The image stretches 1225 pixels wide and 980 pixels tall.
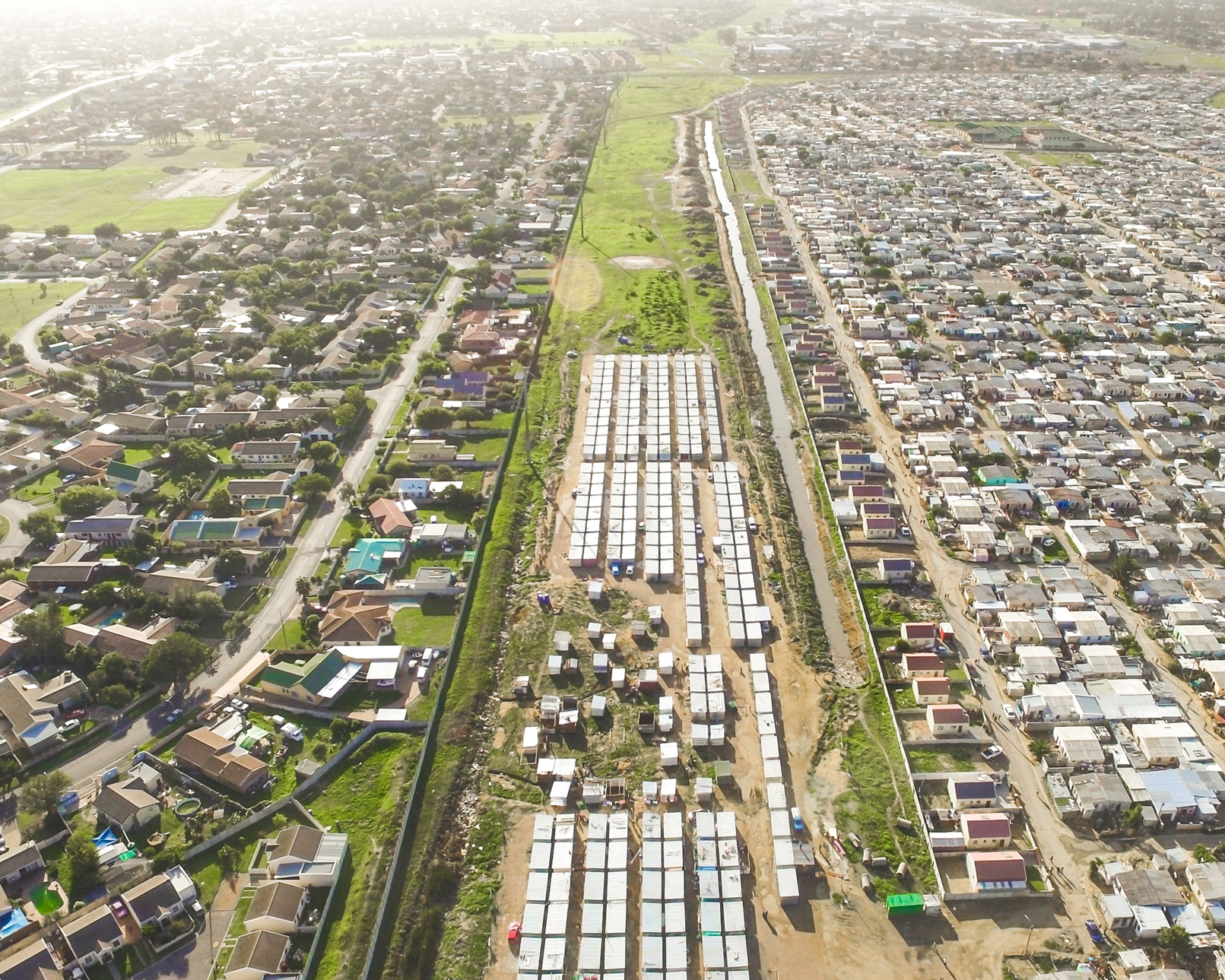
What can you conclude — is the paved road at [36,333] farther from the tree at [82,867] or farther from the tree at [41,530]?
the tree at [82,867]

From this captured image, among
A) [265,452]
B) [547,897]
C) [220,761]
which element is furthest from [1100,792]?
[265,452]

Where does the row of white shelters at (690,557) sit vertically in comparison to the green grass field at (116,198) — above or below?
above

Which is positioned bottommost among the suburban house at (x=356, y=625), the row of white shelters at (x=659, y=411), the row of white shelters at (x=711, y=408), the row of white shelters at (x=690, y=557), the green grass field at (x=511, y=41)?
the green grass field at (x=511, y=41)

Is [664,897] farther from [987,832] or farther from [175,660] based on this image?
[175,660]

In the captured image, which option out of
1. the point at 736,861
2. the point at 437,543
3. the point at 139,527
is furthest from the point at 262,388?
the point at 736,861

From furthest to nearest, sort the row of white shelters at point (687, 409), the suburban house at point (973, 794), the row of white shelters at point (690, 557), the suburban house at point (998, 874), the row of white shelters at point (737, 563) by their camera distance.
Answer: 1. the row of white shelters at point (687, 409)
2. the row of white shelters at point (690, 557)
3. the row of white shelters at point (737, 563)
4. the suburban house at point (973, 794)
5. the suburban house at point (998, 874)

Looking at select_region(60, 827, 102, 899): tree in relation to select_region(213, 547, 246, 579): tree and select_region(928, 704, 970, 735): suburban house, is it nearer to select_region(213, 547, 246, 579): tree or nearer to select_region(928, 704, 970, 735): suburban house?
select_region(213, 547, 246, 579): tree

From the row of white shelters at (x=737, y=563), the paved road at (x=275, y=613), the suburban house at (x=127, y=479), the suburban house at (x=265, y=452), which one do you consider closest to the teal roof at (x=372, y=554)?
the paved road at (x=275, y=613)
